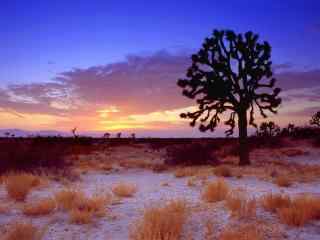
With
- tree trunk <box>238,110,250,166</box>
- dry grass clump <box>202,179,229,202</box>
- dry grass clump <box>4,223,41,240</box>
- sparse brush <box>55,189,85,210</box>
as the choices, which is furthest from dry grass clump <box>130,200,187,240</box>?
tree trunk <box>238,110,250,166</box>

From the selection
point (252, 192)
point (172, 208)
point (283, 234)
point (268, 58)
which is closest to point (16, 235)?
point (172, 208)

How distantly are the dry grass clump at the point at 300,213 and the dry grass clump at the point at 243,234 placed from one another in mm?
859

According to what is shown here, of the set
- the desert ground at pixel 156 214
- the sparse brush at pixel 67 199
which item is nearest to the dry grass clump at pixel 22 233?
the desert ground at pixel 156 214

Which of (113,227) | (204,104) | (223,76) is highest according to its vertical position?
(223,76)

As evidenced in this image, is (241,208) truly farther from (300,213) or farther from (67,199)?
(67,199)

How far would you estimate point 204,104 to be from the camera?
20.0 metres

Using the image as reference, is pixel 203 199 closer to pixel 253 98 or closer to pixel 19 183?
pixel 19 183

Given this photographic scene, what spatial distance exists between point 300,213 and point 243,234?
5.25ft

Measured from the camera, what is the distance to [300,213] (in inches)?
268

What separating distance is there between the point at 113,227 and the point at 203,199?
9.91ft

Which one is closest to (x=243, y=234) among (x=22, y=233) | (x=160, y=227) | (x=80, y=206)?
(x=160, y=227)

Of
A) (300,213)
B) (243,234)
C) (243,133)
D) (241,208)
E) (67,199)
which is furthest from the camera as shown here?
(243,133)

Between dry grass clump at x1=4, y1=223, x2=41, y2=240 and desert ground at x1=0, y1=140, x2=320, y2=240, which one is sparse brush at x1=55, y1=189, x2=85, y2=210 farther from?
dry grass clump at x1=4, y1=223, x2=41, y2=240

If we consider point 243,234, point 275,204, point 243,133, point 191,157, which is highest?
point 243,133
